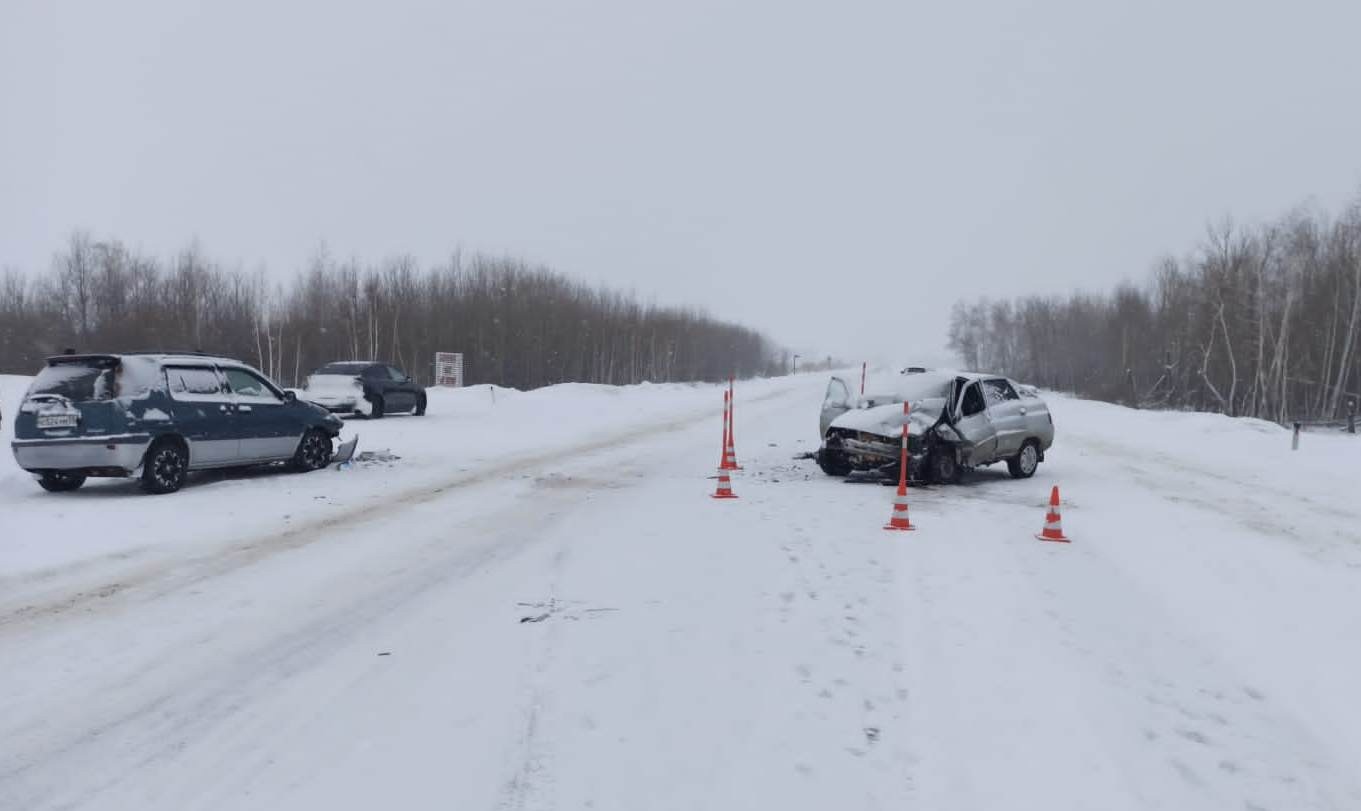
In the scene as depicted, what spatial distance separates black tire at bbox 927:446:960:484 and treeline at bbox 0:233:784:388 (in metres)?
59.3

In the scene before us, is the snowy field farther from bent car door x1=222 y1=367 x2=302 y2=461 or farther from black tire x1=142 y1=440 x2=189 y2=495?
bent car door x1=222 y1=367 x2=302 y2=461

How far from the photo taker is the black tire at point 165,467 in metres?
10.3

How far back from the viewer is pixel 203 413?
1116cm

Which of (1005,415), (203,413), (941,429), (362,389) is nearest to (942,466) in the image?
(941,429)

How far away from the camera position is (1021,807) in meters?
3.31

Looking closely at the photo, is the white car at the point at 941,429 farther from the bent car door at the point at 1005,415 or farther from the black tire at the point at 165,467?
the black tire at the point at 165,467

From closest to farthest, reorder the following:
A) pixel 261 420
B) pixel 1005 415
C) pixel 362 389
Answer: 1. pixel 261 420
2. pixel 1005 415
3. pixel 362 389

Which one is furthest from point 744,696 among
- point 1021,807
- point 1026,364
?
point 1026,364

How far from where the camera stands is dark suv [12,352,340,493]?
9.93 metres

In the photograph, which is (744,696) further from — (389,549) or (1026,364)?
(1026,364)

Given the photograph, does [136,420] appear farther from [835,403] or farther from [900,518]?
[835,403]

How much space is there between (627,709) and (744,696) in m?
0.63

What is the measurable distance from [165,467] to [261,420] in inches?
72.5

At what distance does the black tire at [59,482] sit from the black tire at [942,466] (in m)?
11.4
